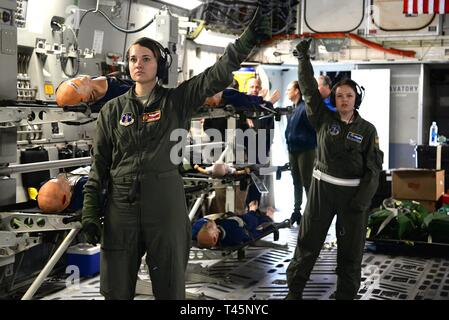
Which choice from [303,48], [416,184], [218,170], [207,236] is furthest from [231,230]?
[416,184]

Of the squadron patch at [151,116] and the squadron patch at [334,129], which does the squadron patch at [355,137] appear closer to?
the squadron patch at [334,129]

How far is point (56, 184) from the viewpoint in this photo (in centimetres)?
401

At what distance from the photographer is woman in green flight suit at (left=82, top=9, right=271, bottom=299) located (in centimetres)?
332

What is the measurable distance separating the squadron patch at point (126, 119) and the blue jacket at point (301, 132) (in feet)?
13.9

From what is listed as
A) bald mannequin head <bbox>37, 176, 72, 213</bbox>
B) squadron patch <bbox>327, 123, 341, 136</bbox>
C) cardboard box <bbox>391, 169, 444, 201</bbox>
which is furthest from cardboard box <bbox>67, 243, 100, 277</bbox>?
cardboard box <bbox>391, 169, 444, 201</bbox>

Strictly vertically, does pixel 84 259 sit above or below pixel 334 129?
below

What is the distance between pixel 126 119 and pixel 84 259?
115 inches

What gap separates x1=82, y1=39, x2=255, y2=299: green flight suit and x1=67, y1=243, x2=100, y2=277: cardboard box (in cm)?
256

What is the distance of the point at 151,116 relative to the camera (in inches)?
133

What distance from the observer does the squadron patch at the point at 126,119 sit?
3.37m

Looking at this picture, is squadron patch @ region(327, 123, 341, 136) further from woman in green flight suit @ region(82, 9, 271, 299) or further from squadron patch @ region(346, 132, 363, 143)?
woman in green flight suit @ region(82, 9, 271, 299)

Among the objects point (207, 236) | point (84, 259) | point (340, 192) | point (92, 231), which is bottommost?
point (84, 259)

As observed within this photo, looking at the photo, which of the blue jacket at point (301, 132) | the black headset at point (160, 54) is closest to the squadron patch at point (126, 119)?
the black headset at point (160, 54)

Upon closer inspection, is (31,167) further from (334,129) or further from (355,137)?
(355,137)
